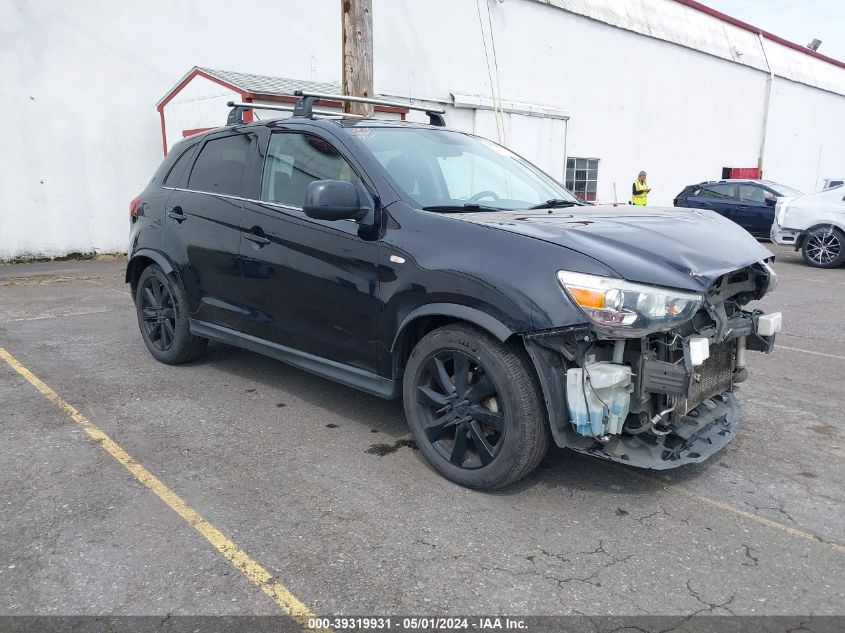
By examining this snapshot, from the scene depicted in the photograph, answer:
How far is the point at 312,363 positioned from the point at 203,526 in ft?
4.19

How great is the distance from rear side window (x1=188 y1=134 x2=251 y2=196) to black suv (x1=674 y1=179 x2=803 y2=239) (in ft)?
40.0

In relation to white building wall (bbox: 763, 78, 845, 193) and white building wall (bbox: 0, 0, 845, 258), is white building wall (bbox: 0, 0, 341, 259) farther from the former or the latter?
white building wall (bbox: 763, 78, 845, 193)

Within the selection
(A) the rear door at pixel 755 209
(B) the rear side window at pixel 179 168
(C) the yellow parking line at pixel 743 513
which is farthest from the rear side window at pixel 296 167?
(A) the rear door at pixel 755 209

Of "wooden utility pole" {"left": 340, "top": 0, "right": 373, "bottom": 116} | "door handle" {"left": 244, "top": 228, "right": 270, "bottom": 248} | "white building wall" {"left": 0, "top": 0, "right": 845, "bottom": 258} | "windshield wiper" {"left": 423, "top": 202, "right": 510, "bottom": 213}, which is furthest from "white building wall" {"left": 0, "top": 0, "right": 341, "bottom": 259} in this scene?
"windshield wiper" {"left": 423, "top": 202, "right": 510, "bottom": 213}

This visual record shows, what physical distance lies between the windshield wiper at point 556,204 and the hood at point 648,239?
22cm

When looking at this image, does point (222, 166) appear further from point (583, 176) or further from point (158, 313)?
point (583, 176)

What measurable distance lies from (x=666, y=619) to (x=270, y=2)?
13.3 meters

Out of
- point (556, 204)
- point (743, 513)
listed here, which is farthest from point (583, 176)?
point (743, 513)

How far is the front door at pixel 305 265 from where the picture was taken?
3754mm

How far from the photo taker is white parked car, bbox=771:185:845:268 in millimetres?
11703

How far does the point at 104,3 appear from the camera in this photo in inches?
450

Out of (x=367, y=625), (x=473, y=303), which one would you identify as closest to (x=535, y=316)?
(x=473, y=303)

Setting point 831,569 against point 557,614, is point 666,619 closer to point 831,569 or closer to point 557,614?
point 557,614

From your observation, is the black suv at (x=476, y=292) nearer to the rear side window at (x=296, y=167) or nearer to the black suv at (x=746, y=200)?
the rear side window at (x=296, y=167)
